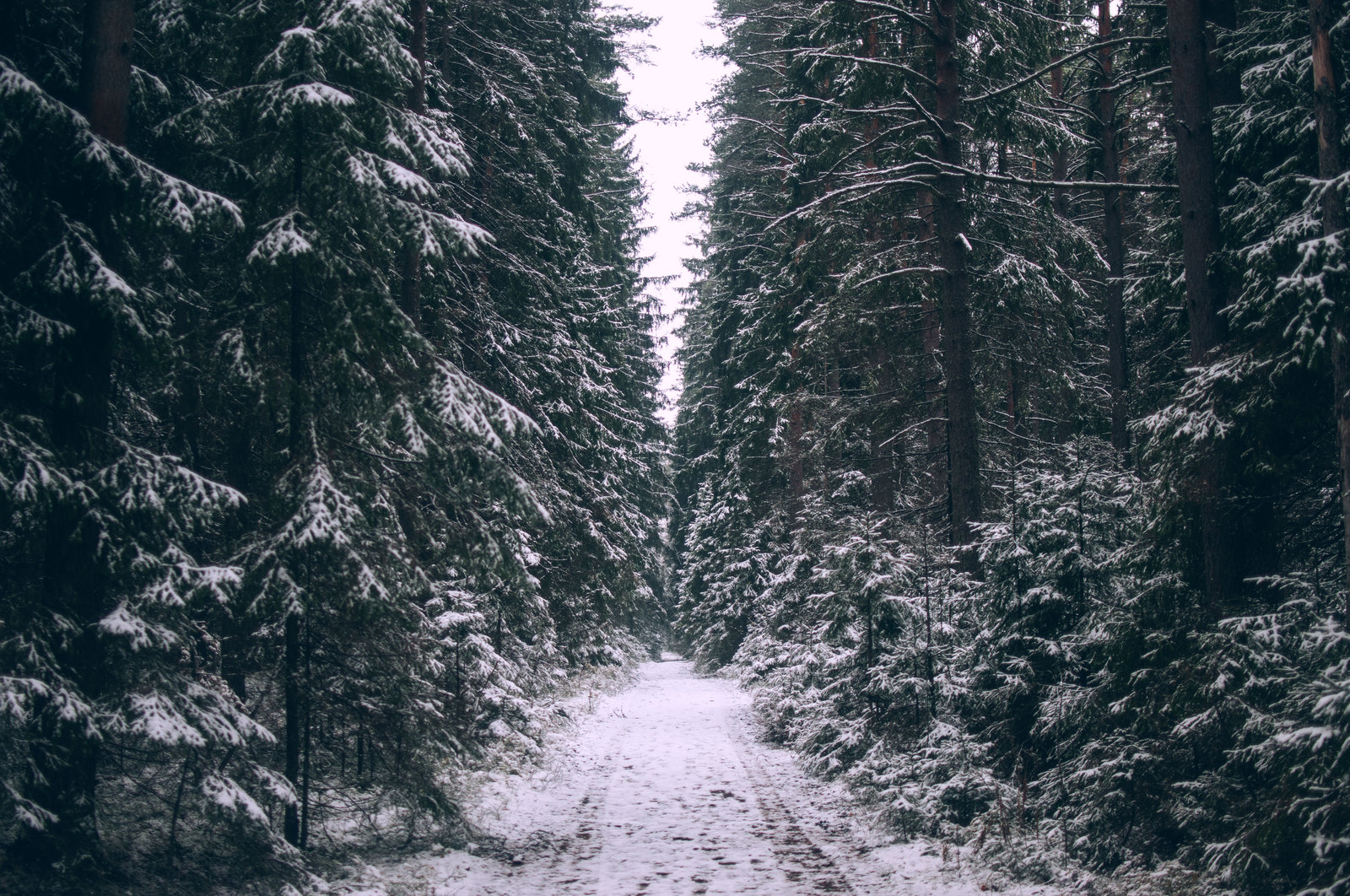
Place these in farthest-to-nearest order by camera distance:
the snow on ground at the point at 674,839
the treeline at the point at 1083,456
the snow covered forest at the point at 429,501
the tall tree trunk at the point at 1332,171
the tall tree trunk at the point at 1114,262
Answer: the tall tree trunk at the point at 1114,262 < the snow on ground at the point at 674,839 < the treeline at the point at 1083,456 < the snow covered forest at the point at 429,501 < the tall tree trunk at the point at 1332,171

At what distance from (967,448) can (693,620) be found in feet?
74.1

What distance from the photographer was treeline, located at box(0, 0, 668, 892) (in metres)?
5.95

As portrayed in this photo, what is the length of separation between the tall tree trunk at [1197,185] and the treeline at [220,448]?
23.2 feet

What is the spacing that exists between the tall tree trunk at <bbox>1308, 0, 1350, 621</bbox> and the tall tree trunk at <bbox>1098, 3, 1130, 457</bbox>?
874 centimetres

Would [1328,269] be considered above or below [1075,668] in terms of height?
above

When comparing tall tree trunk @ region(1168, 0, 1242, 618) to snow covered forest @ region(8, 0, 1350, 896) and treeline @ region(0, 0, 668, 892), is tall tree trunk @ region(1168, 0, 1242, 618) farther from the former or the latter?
treeline @ region(0, 0, 668, 892)

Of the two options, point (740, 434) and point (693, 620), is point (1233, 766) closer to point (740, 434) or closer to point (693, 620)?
point (740, 434)

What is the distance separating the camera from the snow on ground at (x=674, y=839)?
7.01 m

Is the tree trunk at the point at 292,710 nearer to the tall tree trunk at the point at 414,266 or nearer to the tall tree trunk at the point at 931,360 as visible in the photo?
the tall tree trunk at the point at 414,266

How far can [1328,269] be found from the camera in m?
5.66

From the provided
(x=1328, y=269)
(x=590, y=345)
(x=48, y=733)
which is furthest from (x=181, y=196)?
(x=590, y=345)

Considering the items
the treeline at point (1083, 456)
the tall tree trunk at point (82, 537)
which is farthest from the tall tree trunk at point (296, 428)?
the treeline at point (1083, 456)

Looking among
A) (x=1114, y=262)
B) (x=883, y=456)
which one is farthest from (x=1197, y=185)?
(x=1114, y=262)

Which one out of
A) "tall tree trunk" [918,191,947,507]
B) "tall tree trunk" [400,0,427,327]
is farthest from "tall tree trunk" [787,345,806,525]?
"tall tree trunk" [400,0,427,327]
